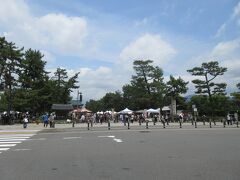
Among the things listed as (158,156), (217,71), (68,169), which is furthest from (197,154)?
(217,71)

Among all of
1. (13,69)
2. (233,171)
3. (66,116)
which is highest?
(13,69)

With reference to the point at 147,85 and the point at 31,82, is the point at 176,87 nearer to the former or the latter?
the point at 147,85

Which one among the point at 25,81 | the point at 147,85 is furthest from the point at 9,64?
the point at 147,85

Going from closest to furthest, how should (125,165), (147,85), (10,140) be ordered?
(125,165) < (10,140) < (147,85)

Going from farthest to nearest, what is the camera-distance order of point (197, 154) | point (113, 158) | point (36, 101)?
point (36, 101), point (197, 154), point (113, 158)

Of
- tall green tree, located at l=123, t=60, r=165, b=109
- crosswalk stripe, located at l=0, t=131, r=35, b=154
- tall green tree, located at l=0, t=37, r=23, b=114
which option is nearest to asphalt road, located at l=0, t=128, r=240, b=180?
crosswalk stripe, located at l=0, t=131, r=35, b=154

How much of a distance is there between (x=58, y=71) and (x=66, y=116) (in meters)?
34.5

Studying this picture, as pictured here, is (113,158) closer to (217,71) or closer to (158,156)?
(158,156)

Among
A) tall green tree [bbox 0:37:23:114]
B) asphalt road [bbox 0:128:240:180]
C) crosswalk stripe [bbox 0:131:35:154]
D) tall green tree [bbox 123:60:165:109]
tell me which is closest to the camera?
asphalt road [bbox 0:128:240:180]

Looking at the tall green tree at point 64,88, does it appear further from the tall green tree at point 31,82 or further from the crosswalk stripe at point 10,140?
the crosswalk stripe at point 10,140

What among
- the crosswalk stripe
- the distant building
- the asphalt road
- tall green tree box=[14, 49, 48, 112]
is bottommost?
the asphalt road

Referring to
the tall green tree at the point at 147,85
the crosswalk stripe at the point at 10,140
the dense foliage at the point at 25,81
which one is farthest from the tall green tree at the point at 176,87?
the crosswalk stripe at the point at 10,140

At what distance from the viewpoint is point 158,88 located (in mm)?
Answer: 88875

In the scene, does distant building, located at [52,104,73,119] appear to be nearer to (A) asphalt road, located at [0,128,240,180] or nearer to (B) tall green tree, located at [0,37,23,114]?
(B) tall green tree, located at [0,37,23,114]
